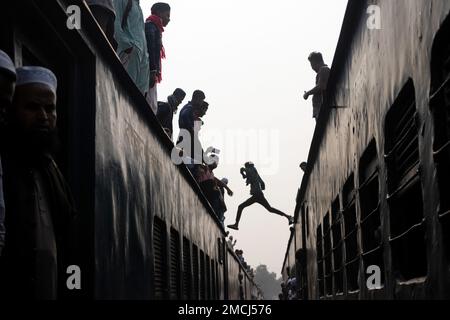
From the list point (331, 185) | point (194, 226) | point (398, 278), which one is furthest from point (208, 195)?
point (398, 278)

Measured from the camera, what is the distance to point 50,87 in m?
3.02

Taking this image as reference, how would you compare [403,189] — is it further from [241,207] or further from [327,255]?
[241,207]

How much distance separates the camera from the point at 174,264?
917cm

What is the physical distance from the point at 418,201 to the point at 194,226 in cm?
706

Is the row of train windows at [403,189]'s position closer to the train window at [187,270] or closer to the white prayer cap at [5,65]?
the white prayer cap at [5,65]

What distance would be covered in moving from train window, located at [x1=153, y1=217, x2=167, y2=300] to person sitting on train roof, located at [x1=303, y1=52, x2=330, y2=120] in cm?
448

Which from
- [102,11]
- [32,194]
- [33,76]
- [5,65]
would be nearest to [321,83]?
[102,11]

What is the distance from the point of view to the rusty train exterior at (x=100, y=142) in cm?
390

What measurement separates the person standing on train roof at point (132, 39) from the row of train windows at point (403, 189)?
2575 mm

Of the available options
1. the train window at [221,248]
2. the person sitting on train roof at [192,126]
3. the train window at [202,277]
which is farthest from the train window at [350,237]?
the train window at [221,248]

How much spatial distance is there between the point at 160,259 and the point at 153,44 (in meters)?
2.87

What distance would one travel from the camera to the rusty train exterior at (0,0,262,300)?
12.8 feet
